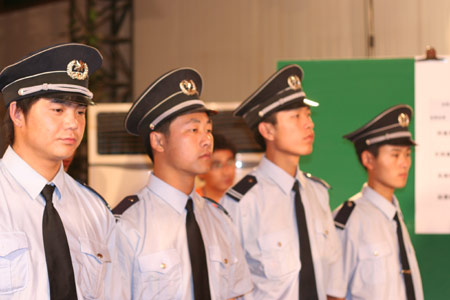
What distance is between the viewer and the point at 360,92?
3.85m

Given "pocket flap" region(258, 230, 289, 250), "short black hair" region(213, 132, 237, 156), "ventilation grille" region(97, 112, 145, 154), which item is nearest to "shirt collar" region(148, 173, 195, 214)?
"pocket flap" region(258, 230, 289, 250)

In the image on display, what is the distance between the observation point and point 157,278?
7.70 feet

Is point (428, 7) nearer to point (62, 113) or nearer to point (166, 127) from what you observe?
point (166, 127)

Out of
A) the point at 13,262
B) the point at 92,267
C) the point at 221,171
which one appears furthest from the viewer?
the point at 221,171

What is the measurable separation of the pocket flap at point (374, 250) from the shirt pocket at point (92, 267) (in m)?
1.45

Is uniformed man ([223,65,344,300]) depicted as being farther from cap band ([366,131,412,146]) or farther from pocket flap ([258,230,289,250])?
cap band ([366,131,412,146])

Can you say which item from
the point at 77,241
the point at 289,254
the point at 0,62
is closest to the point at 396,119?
the point at 289,254

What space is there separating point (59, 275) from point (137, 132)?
0.97m

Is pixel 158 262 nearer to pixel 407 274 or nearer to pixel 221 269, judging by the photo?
pixel 221 269

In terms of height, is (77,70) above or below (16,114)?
above

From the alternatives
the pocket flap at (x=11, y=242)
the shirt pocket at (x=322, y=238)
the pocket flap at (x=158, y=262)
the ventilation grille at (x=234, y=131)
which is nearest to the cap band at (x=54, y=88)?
the pocket flap at (x=11, y=242)

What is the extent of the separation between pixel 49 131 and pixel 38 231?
0.30m

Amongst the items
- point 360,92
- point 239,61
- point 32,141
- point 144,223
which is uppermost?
point 239,61

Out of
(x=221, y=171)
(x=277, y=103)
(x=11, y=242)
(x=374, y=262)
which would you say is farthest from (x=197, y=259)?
(x=221, y=171)
